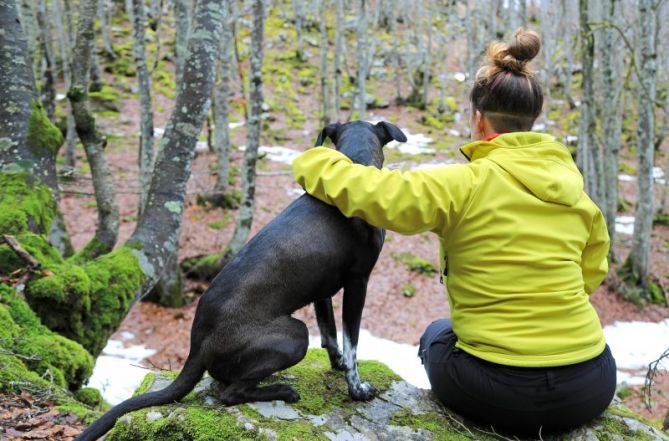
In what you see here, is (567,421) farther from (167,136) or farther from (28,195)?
(28,195)

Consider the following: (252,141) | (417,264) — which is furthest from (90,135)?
(417,264)

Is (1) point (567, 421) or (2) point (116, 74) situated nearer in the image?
(1) point (567, 421)

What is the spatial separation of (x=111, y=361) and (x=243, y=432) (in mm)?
5880

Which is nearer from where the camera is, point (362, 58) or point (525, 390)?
point (525, 390)

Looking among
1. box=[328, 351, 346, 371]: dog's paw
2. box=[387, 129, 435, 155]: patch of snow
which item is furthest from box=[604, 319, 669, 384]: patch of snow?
box=[387, 129, 435, 155]: patch of snow

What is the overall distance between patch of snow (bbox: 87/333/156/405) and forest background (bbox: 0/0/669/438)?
0.39 metres

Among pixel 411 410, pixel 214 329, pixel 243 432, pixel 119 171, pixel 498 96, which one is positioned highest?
pixel 498 96

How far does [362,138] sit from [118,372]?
5.67 meters

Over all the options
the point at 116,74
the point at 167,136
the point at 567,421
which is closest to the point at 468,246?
the point at 567,421

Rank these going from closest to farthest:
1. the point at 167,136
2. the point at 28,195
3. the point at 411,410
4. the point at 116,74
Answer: the point at 411,410, the point at 28,195, the point at 167,136, the point at 116,74

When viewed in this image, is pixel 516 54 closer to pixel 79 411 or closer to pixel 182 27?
pixel 79 411

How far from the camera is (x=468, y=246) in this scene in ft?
8.36

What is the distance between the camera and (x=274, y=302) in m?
2.75

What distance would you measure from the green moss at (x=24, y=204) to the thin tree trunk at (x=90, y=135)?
42.2 inches
